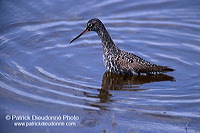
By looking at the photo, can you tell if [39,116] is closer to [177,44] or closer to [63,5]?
[177,44]

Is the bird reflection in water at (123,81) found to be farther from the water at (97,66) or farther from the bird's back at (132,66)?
the bird's back at (132,66)

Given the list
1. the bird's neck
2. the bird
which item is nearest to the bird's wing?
the bird

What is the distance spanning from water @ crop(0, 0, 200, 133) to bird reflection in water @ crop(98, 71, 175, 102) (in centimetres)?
3

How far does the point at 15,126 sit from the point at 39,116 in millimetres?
580

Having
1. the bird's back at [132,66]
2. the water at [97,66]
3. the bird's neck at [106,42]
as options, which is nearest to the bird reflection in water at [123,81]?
the water at [97,66]

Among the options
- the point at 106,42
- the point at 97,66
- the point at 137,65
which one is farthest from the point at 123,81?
the point at 106,42

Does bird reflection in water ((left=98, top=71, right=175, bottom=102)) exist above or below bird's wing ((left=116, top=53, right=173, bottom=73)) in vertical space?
below

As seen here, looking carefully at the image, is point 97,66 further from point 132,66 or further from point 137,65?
point 137,65

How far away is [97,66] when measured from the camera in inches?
465

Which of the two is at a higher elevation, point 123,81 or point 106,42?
point 106,42

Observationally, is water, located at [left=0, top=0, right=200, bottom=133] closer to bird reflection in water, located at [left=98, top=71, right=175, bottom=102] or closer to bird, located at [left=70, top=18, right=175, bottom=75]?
bird reflection in water, located at [left=98, top=71, right=175, bottom=102]

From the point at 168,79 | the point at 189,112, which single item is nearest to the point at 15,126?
the point at 189,112

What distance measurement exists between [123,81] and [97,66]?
1120 mm

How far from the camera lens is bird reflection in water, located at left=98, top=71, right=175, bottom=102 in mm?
10383
